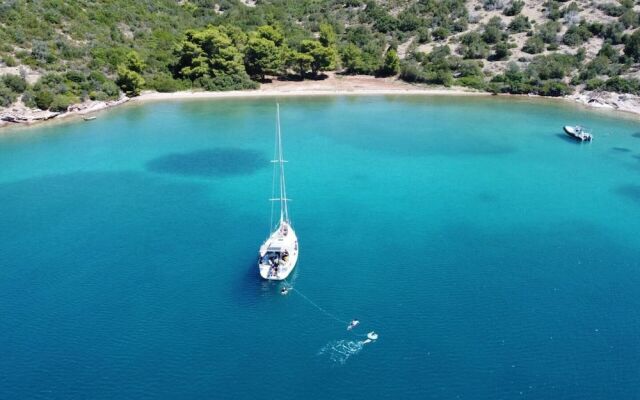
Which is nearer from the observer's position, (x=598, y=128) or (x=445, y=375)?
(x=445, y=375)

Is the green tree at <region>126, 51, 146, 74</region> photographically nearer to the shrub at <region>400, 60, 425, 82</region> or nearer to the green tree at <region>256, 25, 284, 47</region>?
the green tree at <region>256, 25, 284, 47</region>

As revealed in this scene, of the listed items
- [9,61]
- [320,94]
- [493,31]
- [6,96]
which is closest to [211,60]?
[320,94]

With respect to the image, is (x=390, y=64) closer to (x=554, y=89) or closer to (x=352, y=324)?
(x=554, y=89)

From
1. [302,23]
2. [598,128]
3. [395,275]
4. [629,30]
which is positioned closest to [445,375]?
[395,275]

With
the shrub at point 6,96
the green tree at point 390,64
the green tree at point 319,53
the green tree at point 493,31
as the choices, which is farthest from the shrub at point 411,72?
the shrub at point 6,96

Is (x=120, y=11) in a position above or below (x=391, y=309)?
above

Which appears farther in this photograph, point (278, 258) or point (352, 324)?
point (278, 258)

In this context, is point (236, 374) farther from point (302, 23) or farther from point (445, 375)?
point (302, 23)

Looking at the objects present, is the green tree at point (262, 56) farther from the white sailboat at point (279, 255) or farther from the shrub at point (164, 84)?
the white sailboat at point (279, 255)

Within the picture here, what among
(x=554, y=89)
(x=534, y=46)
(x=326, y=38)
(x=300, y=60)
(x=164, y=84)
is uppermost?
(x=326, y=38)
